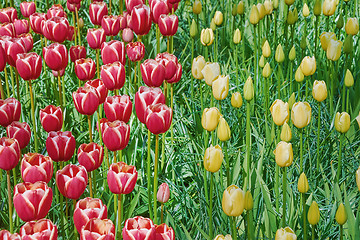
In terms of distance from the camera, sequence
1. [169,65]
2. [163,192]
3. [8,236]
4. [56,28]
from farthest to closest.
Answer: [56,28]
[169,65]
[163,192]
[8,236]

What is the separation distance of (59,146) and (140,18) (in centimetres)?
109

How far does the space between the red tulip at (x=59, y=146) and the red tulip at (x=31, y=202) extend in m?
0.33

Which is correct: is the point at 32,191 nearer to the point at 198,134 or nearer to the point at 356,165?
the point at 198,134

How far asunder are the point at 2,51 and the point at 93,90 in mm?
574

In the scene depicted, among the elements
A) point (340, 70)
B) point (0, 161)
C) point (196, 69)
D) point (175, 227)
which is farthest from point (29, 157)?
point (340, 70)

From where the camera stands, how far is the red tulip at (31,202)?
50.8 inches

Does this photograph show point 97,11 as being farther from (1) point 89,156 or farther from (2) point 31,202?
(2) point 31,202

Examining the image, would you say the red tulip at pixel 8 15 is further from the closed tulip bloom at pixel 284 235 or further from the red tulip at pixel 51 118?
the closed tulip bloom at pixel 284 235

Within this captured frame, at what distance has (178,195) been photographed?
224cm

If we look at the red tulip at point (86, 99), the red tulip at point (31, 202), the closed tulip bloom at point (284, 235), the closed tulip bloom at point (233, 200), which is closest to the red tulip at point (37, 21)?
the red tulip at point (86, 99)

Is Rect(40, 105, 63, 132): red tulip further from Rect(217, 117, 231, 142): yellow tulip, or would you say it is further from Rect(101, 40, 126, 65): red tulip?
Rect(217, 117, 231, 142): yellow tulip

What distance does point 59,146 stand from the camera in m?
1.66

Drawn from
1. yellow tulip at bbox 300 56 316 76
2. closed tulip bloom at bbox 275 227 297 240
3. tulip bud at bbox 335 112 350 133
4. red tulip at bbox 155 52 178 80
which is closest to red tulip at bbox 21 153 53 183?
closed tulip bloom at bbox 275 227 297 240

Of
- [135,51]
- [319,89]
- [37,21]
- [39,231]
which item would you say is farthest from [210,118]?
[37,21]
